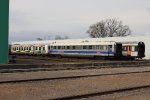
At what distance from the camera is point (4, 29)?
35031mm

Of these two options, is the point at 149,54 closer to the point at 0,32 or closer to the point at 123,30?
the point at 0,32

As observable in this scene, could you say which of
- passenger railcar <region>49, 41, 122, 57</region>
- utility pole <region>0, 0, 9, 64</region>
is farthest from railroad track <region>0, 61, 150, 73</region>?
passenger railcar <region>49, 41, 122, 57</region>

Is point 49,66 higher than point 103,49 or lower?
lower

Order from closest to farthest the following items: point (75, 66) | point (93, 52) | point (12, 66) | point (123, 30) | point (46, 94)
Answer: point (46, 94)
point (12, 66)
point (75, 66)
point (93, 52)
point (123, 30)

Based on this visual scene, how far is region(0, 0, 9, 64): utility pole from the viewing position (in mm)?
34497

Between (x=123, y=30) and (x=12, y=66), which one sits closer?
(x=12, y=66)

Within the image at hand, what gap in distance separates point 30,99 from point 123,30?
115 meters

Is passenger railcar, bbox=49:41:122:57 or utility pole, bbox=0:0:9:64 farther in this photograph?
passenger railcar, bbox=49:41:122:57

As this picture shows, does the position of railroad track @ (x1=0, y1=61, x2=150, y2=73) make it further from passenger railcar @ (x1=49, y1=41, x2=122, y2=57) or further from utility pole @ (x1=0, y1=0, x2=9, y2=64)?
passenger railcar @ (x1=49, y1=41, x2=122, y2=57)

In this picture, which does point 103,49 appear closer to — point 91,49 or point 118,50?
point 118,50

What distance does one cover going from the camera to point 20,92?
14.2 metres

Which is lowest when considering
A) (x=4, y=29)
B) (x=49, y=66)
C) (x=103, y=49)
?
(x=49, y=66)

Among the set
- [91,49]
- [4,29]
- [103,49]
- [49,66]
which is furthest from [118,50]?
[49,66]

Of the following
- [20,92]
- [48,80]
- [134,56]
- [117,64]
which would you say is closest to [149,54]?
[134,56]
